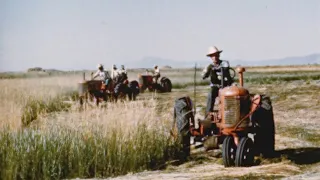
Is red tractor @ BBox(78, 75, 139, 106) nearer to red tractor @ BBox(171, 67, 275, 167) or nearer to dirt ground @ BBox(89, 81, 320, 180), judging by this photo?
dirt ground @ BBox(89, 81, 320, 180)

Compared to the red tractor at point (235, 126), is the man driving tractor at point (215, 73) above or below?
above

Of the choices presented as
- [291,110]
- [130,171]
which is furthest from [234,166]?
[291,110]

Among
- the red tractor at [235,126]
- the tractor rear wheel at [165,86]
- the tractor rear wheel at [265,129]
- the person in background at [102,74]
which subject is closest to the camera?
the red tractor at [235,126]

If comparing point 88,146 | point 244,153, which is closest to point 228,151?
point 244,153

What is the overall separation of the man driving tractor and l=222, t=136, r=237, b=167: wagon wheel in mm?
933

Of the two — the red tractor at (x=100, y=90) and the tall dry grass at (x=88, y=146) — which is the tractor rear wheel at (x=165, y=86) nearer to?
the red tractor at (x=100, y=90)

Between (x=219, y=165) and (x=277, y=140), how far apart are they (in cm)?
268

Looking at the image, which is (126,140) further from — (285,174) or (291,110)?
(291,110)

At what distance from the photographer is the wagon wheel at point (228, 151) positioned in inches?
315

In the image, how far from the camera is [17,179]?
330 inches

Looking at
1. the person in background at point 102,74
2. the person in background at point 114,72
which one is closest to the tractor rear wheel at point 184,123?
the person in background at point 102,74

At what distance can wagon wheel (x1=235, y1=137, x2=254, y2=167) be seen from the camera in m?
7.92

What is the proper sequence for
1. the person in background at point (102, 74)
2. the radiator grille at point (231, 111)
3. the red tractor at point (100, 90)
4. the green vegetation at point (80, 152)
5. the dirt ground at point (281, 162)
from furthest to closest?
the person in background at point (102, 74) < the red tractor at point (100, 90) < the green vegetation at point (80, 152) < the radiator grille at point (231, 111) < the dirt ground at point (281, 162)

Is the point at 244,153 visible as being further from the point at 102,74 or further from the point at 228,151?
the point at 102,74
